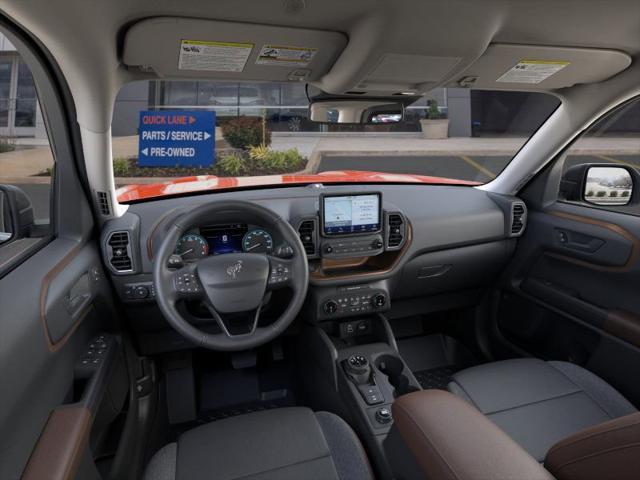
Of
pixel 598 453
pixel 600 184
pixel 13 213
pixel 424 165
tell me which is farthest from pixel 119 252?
pixel 600 184

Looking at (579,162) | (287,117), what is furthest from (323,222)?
(579,162)

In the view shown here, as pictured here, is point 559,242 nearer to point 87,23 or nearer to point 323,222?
point 323,222

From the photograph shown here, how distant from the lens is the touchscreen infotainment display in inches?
96.1

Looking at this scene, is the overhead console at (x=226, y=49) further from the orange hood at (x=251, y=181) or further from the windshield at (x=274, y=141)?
the orange hood at (x=251, y=181)

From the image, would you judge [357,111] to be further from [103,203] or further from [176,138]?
[103,203]

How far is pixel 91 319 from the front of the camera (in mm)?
1984

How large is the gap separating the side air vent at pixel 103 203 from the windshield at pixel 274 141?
0.13 m

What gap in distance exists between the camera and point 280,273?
6.59ft

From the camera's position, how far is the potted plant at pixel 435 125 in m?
3.79

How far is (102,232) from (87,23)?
3.32 feet

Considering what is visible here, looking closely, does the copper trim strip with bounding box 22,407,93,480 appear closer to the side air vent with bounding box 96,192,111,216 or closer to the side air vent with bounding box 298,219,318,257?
the side air vent with bounding box 96,192,111,216

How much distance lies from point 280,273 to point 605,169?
2.03m

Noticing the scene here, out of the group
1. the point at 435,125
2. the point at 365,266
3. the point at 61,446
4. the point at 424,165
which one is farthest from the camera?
the point at 435,125

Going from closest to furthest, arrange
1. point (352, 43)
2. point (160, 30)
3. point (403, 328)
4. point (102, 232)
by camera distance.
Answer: point (160, 30)
point (352, 43)
point (102, 232)
point (403, 328)
